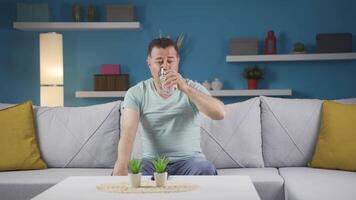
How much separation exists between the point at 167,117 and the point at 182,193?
3.10 ft

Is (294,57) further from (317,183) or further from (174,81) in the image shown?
(174,81)

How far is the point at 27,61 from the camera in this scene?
18.7 ft

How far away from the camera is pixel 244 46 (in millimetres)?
5398

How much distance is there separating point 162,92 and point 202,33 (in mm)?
2706

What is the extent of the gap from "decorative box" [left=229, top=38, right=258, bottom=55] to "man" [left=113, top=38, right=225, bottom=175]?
2499 millimetres

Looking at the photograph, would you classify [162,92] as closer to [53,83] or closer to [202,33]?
[53,83]

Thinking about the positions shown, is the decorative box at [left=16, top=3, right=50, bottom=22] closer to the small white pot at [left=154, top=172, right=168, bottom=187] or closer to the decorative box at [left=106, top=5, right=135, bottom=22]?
the decorative box at [left=106, top=5, right=135, bottom=22]

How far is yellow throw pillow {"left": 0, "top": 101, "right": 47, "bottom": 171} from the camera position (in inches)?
132

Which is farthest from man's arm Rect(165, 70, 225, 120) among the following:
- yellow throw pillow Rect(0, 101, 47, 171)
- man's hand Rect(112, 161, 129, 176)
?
yellow throw pillow Rect(0, 101, 47, 171)

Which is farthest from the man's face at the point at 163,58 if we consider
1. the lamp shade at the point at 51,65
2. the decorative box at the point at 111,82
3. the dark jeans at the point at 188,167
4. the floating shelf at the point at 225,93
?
the decorative box at the point at 111,82

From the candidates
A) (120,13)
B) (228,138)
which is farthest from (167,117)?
(120,13)

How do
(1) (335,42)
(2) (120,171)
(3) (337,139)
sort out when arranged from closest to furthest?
(2) (120,171) < (3) (337,139) < (1) (335,42)

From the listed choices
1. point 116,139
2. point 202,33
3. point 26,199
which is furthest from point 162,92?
point 202,33

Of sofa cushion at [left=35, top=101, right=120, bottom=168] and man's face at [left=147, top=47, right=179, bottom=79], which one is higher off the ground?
man's face at [left=147, top=47, right=179, bottom=79]
